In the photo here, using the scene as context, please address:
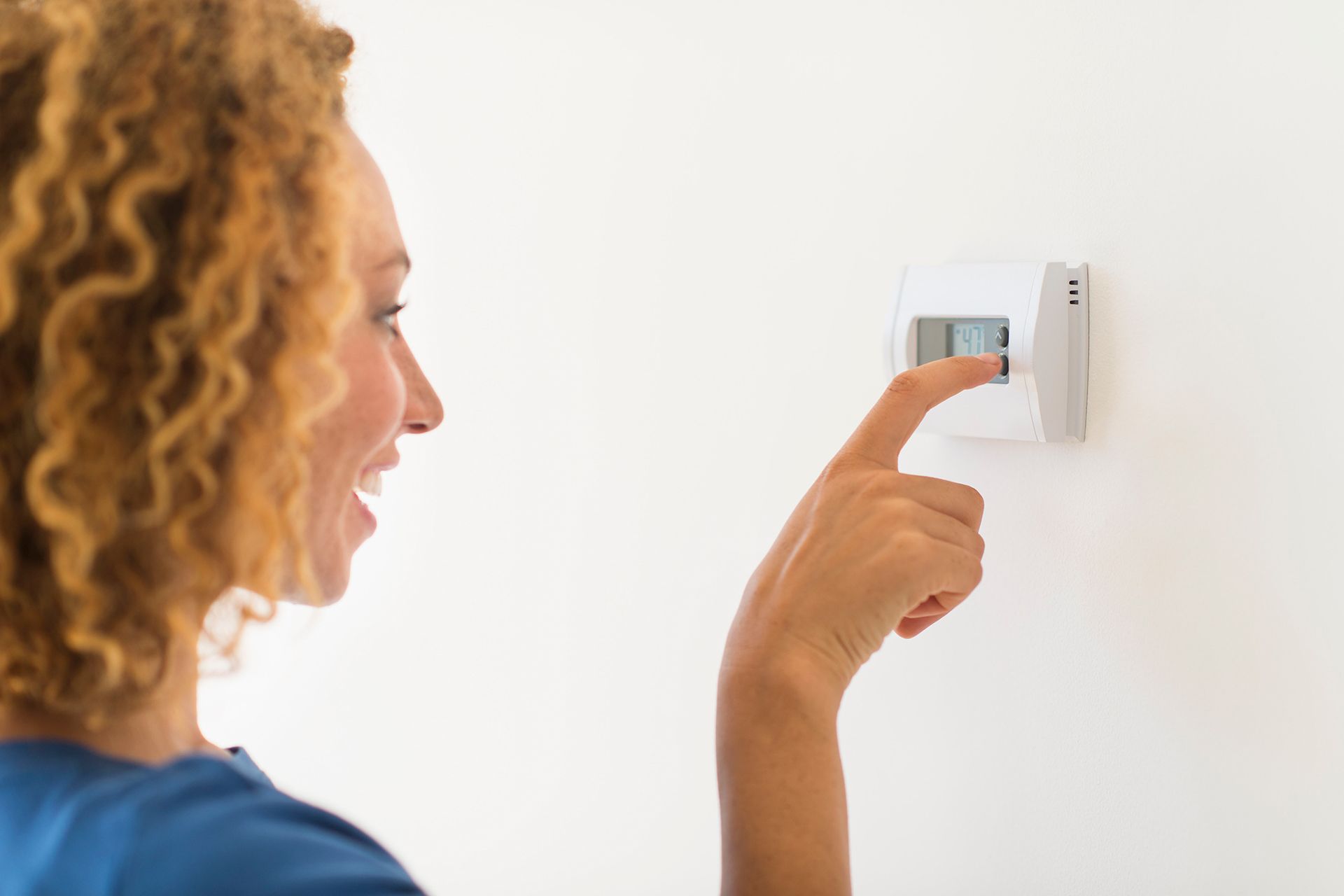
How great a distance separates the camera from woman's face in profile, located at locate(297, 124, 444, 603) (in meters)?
0.56

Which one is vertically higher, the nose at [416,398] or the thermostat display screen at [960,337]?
the thermostat display screen at [960,337]

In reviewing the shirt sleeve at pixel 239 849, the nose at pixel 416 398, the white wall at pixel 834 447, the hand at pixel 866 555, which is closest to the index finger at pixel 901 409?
the hand at pixel 866 555

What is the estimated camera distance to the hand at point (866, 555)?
2.09ft

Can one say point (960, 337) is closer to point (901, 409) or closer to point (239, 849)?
point (901, 409)

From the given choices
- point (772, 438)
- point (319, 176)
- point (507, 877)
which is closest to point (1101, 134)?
point (772, 438)

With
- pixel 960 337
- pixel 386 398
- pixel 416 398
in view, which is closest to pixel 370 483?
pixel 416 398

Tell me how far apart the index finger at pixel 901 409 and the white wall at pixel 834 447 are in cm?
12

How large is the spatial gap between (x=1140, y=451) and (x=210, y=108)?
575mm

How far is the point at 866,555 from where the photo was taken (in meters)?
0.64

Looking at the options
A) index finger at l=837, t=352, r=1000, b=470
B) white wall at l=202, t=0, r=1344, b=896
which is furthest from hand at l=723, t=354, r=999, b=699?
white wall at l=202, t=0, r=1344, b=896

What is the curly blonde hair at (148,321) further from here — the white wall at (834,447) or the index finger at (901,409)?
the white wall at (834,447)

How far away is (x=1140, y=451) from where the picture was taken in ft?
2.39

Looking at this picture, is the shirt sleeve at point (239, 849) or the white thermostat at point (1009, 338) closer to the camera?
the shirt sleeve at point (239, 849)

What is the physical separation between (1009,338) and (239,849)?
21.1 inches
